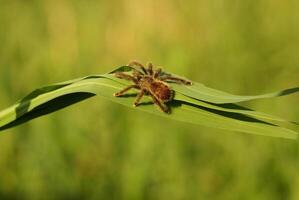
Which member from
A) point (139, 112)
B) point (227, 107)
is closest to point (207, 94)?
point (227, 107)

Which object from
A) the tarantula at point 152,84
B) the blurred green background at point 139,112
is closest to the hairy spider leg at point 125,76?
the tarantula at point 152,84

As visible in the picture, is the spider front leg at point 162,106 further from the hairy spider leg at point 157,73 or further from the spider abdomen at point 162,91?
the hairy spider leg at point 157,73

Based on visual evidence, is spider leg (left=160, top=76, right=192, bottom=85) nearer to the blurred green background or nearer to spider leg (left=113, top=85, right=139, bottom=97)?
spider leg (left=113, top=85, right=139, bottom=97)

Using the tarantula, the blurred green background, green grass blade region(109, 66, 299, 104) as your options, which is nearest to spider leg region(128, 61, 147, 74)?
the tarantula

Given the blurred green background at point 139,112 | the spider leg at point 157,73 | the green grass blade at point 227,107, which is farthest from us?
the blurred green background at point 139,112

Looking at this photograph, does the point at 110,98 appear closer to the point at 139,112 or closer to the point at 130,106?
the point at 130,106

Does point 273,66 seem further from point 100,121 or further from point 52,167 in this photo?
point 52,167

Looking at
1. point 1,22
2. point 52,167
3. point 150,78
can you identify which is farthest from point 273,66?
point 150,78
